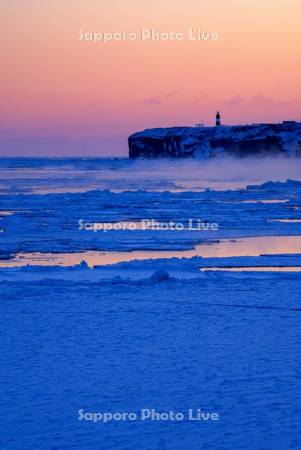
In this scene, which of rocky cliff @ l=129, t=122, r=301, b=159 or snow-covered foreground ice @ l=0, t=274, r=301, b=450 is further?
rocky cliff @ l=129, t=122, r=301, b=159

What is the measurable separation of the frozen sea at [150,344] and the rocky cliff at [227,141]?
294 ft

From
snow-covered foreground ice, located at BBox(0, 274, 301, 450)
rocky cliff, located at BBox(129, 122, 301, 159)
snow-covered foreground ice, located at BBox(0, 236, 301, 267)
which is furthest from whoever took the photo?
rocky cliff, located at BBox(129, 122, 301, 159)

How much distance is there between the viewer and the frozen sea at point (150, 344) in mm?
4133

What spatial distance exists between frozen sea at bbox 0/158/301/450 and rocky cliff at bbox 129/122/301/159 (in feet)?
294

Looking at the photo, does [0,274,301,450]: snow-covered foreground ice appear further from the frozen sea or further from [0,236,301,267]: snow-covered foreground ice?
[0,236,301,267]: snow-covered foreground ice

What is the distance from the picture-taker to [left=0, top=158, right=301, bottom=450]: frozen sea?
413cm

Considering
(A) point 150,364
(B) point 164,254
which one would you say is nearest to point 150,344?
(A) point 150,364

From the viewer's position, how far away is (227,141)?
343ft

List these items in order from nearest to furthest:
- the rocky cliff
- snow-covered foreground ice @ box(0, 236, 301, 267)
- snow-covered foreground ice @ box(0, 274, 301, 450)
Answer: snow-covered foreground ice @ box(0, 274, 301, 450), snow-covered foreground ice @ box(0, 236, 301, 267), the rocky cliff

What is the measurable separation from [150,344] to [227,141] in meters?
100

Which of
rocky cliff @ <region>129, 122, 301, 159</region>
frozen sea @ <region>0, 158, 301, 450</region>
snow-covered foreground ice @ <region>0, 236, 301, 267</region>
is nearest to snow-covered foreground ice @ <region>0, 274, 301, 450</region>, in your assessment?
frozen sea @ <region>0, 158, 301, 450</region>

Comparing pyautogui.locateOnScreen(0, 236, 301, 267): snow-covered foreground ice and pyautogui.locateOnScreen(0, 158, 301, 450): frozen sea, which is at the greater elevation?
pyautogui.locateOnScreen(0, 158, 301, 450): frozen sea

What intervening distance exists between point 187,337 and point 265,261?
14.5 feet

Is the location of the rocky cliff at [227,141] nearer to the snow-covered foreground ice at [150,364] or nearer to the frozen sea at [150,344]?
the frozen sea at [150,344]
